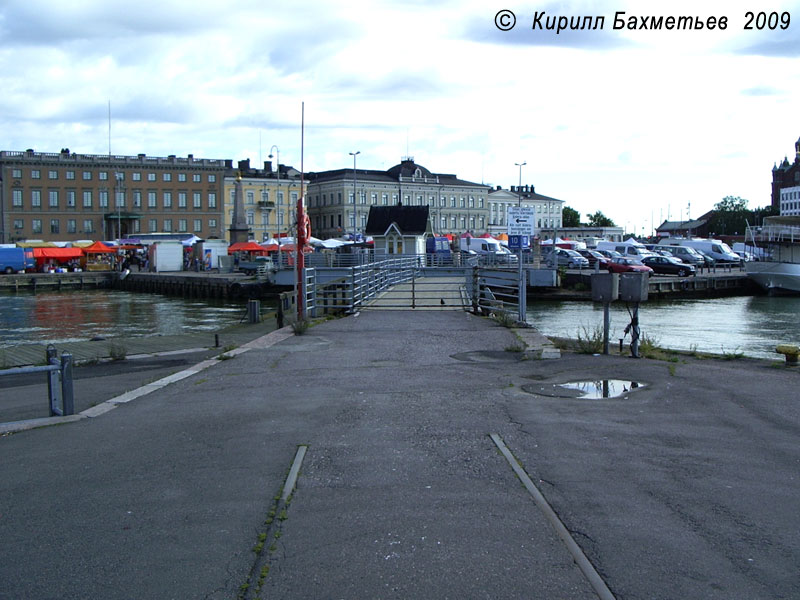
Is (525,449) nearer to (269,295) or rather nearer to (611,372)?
(611,372)

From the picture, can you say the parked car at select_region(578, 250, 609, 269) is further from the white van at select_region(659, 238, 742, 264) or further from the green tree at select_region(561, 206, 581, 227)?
the green tree at select_region(561, 206, 581, 227)

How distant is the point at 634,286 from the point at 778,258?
178 feet

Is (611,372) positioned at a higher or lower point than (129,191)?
lower

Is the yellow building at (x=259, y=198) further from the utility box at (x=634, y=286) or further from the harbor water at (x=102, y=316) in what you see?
the utility box at (x=634, y=286)

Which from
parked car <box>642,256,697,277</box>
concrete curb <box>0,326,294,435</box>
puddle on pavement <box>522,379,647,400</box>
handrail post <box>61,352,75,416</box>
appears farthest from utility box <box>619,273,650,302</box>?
parked car <box>642,256,697,277</box>

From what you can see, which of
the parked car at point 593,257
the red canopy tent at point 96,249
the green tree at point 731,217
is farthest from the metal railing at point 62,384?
the green tree at point 731,217

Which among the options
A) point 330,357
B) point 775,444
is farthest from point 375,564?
point 330,357

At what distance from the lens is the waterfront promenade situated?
5051 mm

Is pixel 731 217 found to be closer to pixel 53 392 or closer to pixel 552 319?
pixel 552 319

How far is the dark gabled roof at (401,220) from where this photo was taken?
7138cm

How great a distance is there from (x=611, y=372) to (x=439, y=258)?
55.4 m

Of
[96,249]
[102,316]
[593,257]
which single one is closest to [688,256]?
[593,257]

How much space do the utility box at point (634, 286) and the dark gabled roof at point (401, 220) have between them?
55.9 meters

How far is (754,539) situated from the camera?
5.70 meters
